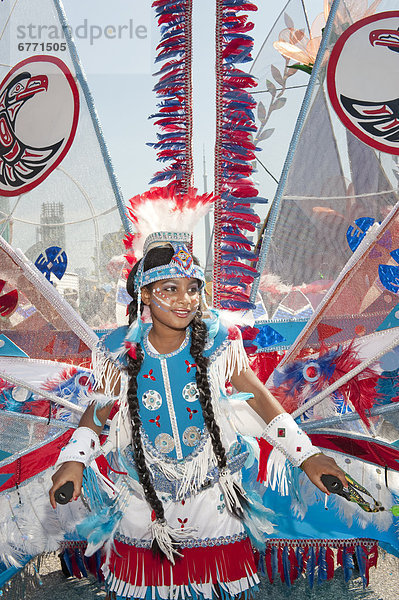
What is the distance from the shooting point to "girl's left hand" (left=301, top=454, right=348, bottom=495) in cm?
184

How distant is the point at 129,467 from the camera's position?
2090mm

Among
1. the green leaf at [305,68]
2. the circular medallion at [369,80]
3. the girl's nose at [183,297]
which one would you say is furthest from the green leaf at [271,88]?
the girl's nose at [183,297]

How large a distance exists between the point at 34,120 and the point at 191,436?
2109 mm

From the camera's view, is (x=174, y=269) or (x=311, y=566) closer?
(x=174, y=269)

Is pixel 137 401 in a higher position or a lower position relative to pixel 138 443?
higher

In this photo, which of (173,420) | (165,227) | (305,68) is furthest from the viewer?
(305,68)

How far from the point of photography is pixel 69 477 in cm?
190

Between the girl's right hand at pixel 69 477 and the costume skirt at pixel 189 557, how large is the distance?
0.92 ft

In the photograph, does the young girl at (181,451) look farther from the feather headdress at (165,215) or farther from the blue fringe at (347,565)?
the blue fringe at (347,565)

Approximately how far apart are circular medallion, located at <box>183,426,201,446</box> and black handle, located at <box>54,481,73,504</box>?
407mm

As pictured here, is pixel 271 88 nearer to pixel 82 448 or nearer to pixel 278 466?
pixel 278 466

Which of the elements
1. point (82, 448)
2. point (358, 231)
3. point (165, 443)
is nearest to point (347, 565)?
point (165, 443)

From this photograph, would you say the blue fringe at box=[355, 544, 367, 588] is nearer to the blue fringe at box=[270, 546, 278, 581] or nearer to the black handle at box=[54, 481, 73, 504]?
the blue fringe at box=[270, 546, 278, 581]

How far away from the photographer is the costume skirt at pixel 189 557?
6.64ft
